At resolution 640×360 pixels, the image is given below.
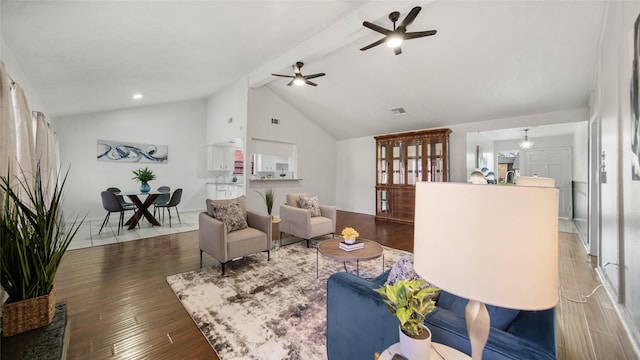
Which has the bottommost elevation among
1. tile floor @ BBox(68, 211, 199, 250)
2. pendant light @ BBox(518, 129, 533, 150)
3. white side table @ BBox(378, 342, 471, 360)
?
tile floor @ BBox(68, 211, 199, 250)

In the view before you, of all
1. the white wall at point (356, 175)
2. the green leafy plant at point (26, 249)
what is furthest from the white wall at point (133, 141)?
the white wall at point (356, 175)

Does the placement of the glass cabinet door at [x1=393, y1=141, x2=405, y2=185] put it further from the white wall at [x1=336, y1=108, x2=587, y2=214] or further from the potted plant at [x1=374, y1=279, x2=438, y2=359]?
the potted plant at [x1=374, y1=279, x2=438, y2=359]

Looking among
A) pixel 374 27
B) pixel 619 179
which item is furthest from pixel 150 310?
pixel 619 179

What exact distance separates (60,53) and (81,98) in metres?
2.10

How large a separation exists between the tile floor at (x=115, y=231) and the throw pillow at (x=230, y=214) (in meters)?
2.33

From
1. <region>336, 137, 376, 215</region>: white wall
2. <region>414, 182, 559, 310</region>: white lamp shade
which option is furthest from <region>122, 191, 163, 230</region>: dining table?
<region>414, 182, 559, 310</region>: white lamp shade

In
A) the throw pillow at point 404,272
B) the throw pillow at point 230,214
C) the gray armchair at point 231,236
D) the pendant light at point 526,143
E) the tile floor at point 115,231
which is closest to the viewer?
the throw pillow at point 404,272

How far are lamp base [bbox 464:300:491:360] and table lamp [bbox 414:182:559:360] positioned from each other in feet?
0.51

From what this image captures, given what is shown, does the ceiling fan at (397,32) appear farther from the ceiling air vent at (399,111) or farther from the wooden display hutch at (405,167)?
the wooden display hutch at (405,167)

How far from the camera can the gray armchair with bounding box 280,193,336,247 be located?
390 cm

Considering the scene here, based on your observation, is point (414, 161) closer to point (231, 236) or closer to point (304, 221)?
point (304, 221)

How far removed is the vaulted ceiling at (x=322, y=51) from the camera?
99.1 inches

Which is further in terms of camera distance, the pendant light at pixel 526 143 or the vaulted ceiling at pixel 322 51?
the pendant light at pixel 526 143

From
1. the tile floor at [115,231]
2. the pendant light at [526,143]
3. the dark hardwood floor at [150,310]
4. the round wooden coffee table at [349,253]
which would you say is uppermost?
the pendant light at [526,143]
